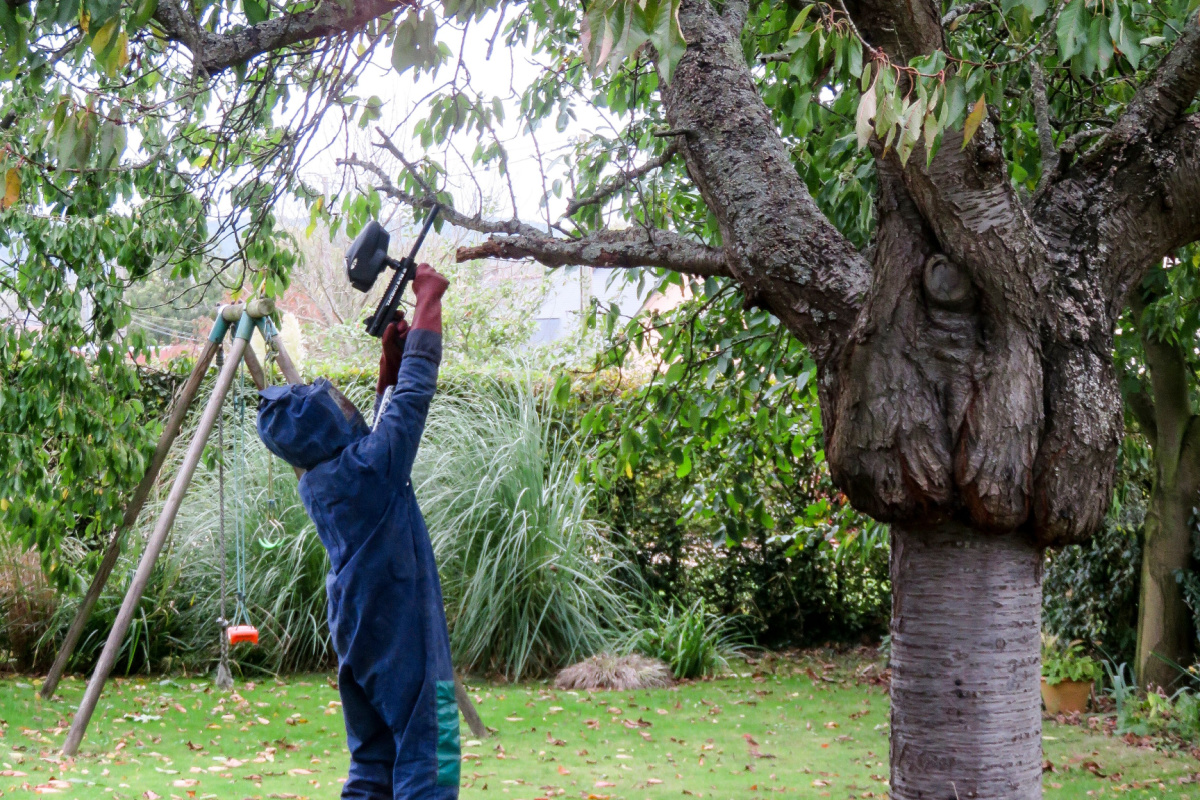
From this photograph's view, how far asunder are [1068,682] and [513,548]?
168 inches

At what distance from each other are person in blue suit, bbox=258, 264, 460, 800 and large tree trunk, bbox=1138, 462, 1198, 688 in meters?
6.30

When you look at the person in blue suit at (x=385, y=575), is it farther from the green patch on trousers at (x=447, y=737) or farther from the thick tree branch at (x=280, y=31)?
the thick tree branch at (x=280, y=31)

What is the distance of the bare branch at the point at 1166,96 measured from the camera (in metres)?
2.67

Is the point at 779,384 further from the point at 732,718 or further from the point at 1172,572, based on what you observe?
the point at 1172,572

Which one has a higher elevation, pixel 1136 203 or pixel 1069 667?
pixel 1136 203

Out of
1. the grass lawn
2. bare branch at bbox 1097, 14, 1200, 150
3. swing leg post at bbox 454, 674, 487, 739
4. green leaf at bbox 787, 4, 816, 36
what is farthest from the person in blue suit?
swing leg post at bbox 454, 674, 487, 739

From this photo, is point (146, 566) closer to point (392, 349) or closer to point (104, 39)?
point (392, 349)

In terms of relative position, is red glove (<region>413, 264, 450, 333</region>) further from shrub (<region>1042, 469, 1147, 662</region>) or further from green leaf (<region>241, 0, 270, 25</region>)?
shrub (<region>1042, 469, 1147, 662</region>)

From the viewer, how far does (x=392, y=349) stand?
3.23 meters

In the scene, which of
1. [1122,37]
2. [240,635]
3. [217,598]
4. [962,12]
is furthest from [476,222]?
[217,598]

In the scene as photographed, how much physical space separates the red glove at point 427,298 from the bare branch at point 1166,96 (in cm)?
184

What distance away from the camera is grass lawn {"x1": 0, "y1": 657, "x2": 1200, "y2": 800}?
17.3 feet

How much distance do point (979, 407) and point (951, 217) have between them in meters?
0.47

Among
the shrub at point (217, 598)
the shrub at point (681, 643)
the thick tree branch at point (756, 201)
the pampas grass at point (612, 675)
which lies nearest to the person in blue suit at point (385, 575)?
the thick tree branch at point (756, 201)
